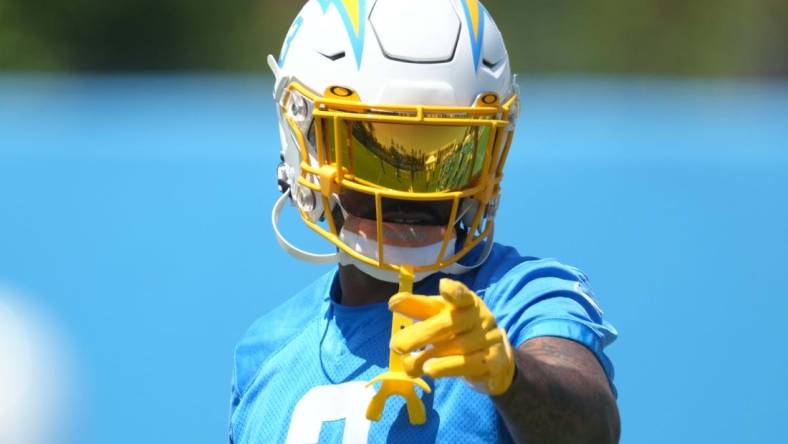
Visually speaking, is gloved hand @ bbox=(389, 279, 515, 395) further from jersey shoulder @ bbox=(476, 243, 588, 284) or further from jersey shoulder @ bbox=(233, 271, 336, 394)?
jersey shoulder @ bbox=(233, 271, 336, 394)

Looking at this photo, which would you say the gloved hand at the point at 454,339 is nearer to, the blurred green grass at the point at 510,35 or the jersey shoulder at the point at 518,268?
the jersey shoulder at the point at 518,268

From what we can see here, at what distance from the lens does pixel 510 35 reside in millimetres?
5059

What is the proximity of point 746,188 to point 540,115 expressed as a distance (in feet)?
2.39

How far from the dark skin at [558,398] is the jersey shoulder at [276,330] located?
55cm

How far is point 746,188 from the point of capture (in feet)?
11.4

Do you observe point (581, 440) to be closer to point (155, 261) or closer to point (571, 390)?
→ point (571, 390)

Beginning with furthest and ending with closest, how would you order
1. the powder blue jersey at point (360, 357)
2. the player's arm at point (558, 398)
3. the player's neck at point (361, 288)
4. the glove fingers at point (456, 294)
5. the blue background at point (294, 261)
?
the blue background at point (294, 261) → the player's neck at point (361, 288) → the powder blue jersey at point (360, 357) → the player's arm at point (558, 398) → the glove fingers at point (456, 294)

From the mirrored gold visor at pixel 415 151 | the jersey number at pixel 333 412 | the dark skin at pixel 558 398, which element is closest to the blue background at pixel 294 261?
the jersey number at pixel 333 412

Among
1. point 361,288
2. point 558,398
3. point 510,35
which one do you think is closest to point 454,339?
point 558,398

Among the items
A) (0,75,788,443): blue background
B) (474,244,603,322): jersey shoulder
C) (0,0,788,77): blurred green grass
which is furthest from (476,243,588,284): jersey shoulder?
(0,0,788,77): blurred green grass

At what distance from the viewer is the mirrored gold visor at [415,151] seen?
1937mm

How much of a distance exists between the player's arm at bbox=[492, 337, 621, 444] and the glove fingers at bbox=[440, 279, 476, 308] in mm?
148

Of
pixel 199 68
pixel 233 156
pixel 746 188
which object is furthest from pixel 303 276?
pixel 199 68

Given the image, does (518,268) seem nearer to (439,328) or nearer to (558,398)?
(558,398)
